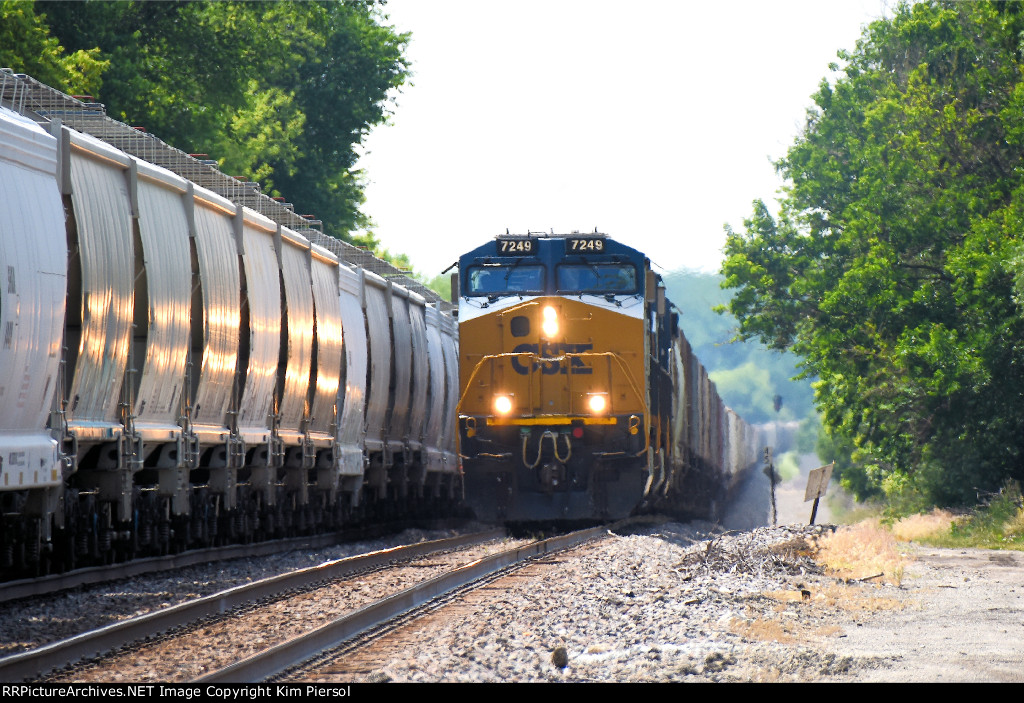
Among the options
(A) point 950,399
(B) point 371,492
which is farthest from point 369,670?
(A) point 950,399

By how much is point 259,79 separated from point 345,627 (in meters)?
35.7

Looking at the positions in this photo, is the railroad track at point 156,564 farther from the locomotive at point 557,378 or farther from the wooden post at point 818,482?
the wooden post at point 818,482

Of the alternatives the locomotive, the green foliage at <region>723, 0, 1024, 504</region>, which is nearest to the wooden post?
the locomotive

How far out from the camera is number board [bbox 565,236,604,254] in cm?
2038

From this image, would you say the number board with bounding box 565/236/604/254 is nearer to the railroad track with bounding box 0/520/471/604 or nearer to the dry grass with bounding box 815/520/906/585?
the dry grass with bounding box 815/520/906/585

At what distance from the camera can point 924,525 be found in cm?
2764

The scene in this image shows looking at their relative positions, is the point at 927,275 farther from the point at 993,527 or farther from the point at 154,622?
the point at 154,622

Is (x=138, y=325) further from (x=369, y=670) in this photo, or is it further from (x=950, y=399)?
(x=950, y=399)

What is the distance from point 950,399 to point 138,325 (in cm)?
1985

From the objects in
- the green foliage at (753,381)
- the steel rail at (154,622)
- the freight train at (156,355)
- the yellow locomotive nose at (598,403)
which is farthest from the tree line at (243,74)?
the green foliage at (753,381)

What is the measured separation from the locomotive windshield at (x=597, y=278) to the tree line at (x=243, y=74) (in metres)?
14.1

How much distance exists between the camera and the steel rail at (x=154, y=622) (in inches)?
316

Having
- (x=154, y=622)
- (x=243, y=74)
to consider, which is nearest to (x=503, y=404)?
(x=154, y=622)
